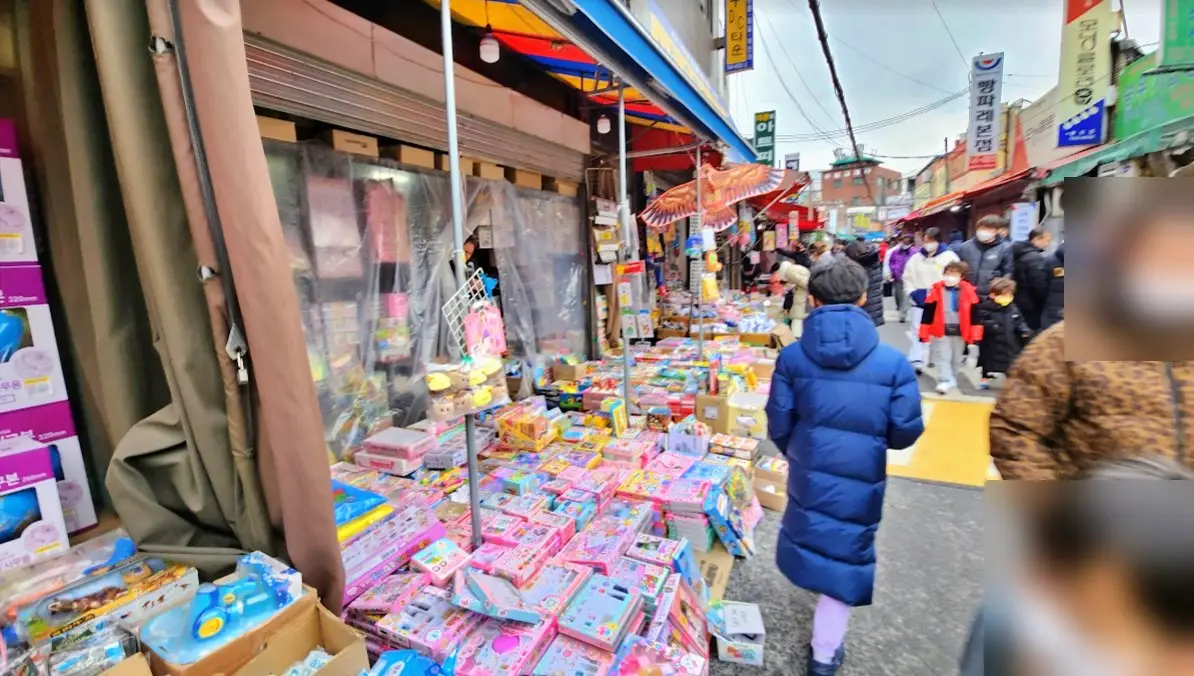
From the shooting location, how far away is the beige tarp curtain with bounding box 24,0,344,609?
1217 mm

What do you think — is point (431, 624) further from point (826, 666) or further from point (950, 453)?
point (950, 453)

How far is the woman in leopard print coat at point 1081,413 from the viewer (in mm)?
1023

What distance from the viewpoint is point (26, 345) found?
1.55m

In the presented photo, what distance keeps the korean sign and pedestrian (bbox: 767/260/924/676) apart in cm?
790

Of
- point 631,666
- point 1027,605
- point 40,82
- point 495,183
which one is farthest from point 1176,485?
point 495,183

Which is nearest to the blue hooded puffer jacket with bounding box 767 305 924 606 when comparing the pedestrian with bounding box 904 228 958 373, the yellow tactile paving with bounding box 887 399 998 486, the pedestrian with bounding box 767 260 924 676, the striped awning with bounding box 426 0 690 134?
the pedestrian with bounding box 767 260 924 676

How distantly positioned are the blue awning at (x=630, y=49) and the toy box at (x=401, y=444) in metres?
2.16

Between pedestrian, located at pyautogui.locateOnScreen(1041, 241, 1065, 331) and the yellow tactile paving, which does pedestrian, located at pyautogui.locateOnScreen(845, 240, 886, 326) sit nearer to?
pedestrian, located at pyautogui.locateOnScreen(1041, 241, 1065, 331)

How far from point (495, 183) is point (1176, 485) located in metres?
3.99

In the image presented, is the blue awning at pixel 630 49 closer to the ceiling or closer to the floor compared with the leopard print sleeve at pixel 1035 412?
closer to the ceiling

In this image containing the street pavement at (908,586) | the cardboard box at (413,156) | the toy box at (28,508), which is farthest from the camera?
the cardboard box at (413,156)

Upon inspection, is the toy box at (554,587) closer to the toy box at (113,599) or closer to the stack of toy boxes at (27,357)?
the toy box at (113,599)

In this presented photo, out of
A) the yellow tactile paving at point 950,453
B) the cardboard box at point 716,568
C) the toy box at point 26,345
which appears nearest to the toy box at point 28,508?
the toy box at point 26,345

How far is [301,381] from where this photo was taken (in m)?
1.36
